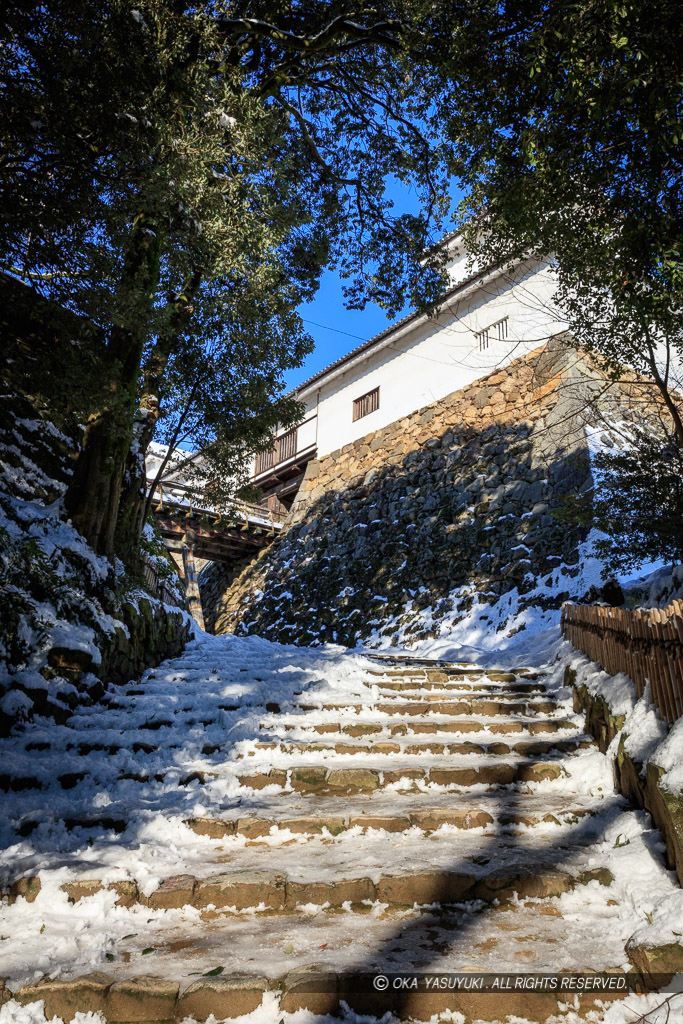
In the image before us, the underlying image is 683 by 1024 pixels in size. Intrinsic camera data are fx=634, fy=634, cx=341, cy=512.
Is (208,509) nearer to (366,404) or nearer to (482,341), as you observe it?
(366,404)

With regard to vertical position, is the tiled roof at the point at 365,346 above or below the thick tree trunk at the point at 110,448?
above

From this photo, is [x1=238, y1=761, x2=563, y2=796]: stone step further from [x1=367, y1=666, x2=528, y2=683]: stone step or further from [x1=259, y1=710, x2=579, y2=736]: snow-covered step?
[x1=367, y1=666, x2=528, y2=683]: stone step

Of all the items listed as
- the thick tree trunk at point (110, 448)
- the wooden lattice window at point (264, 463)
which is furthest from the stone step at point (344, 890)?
the wooden lattice window at point (264, 463)

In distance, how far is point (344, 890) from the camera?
2.86 meters

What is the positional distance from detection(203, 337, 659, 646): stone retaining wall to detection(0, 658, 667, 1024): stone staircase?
618cm

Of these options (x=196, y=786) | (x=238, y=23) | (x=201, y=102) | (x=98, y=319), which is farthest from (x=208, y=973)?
(x=238, y=23)

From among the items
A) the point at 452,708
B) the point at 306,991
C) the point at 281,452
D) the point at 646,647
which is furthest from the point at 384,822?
the point at 281,452

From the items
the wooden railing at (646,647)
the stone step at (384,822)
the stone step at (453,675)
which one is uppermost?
the wooden railing at (646,647)

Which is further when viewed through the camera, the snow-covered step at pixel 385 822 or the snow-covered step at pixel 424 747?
the snow-covered step at pixel 424 747

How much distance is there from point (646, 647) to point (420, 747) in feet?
5.98

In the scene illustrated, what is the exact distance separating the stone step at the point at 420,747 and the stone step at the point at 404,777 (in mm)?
397

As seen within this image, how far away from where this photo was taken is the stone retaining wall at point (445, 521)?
11539 mm

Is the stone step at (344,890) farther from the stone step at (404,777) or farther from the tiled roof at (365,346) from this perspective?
the tiled roof at (365,346)

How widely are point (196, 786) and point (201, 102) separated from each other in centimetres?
579
